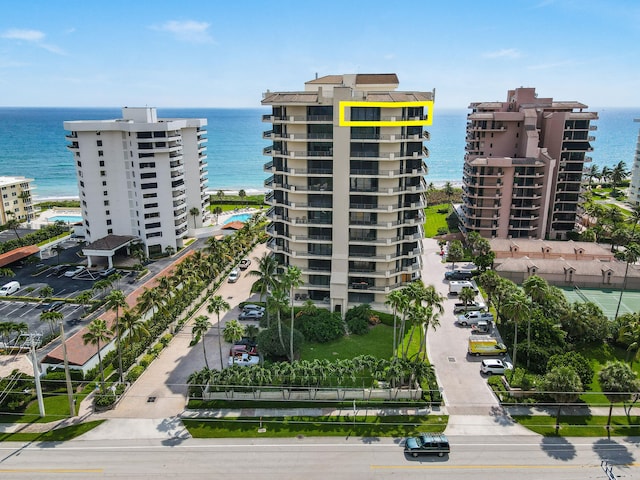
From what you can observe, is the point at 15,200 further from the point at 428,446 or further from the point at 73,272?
the point at 428,446

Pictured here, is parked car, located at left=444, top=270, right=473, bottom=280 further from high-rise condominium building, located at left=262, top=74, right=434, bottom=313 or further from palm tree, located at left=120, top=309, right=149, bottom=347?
palm tree, located at left=120, top=309, right=149, bottom=347

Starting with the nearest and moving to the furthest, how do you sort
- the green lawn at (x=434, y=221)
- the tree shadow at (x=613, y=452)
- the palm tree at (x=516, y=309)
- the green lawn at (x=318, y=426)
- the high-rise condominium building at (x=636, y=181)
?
the tree shadow at (x=613, y=452) < the green lawn at (x=318, y=426) < the palm tree at (x=516, y=309) < the green lawn at (x=434, y=221) < the high-rise condominium building at (x=636, y=181)

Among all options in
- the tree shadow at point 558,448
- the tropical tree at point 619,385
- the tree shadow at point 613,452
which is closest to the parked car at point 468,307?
the tropical tree at point 619,385

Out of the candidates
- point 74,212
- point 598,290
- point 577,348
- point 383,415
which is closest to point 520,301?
point 577,348

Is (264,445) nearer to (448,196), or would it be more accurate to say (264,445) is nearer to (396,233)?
(396,233)

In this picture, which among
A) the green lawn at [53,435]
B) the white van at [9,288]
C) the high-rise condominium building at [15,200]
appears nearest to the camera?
the green lawn at [53,435]

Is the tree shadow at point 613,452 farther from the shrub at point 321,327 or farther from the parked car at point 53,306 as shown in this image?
the parked car at point 53,306

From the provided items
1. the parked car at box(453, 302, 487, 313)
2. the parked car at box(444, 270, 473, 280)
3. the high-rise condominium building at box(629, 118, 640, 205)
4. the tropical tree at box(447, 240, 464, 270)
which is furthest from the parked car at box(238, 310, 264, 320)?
the high-rise condominium building at box(629, 118, 640, 205)
